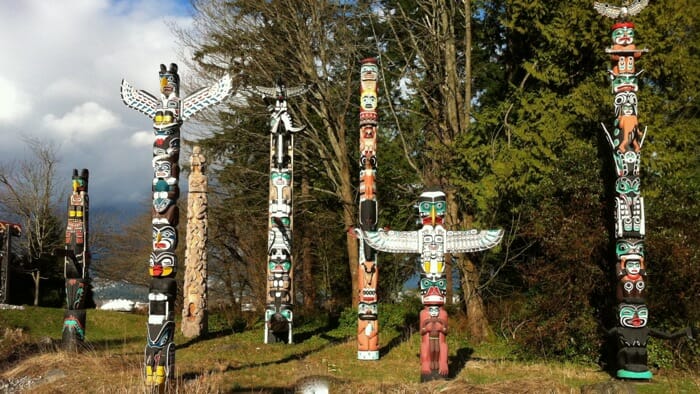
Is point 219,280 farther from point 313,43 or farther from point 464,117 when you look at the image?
point 464,117

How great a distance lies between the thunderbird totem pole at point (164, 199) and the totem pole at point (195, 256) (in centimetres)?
743

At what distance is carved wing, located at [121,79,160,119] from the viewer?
871cm

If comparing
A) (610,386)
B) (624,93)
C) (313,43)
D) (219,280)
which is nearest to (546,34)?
(624,93)

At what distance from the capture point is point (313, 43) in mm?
19703

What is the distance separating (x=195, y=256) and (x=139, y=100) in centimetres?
784

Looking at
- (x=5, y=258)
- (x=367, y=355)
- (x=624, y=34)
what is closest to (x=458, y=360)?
(x=367, y=355)

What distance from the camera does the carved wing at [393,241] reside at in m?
9.70

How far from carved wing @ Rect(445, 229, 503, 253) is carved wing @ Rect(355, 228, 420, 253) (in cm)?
50

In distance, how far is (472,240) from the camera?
9.52m

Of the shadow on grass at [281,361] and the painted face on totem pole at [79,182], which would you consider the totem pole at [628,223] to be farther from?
the painted face on totem pole at [79,182]

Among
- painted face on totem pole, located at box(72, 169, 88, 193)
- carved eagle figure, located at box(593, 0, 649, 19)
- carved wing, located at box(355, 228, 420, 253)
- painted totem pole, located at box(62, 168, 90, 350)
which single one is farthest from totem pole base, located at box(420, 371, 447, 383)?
painted face on totem pole, located at box(72, 169, 88, 193)

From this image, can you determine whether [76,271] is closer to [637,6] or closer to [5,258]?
[5,258]

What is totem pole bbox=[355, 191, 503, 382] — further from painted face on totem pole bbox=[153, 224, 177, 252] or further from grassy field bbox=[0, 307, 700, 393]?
painted face on totem pole bbox=[153, 224, 177, 252]

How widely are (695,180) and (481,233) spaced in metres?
8.22
